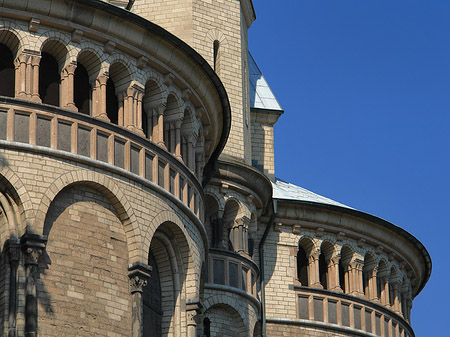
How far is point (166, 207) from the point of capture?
35875 millimetres

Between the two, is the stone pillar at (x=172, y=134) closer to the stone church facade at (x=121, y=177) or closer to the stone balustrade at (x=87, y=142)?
the stone church facade at (x=121, y=177)

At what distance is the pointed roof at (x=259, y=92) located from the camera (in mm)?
53625

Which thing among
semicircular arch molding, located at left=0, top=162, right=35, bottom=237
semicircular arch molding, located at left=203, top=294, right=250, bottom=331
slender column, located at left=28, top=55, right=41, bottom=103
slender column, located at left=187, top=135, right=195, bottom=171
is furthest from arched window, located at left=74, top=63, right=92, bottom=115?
semicircular arch molding, located at left=203, top=294, right=250, bottom=331

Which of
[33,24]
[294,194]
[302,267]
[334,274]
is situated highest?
[294,194]

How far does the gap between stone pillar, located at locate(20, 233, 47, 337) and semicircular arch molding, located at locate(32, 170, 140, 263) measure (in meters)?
0.30

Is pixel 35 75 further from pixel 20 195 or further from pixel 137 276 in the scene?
pixel 137 276

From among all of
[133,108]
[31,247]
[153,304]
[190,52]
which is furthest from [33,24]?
[153,304]

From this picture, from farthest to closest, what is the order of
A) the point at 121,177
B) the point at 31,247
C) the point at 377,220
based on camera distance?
the point at 377,220 < the point at 121,177 < the point at 31,247

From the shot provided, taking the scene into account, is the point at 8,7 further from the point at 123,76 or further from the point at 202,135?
the point at 202,135

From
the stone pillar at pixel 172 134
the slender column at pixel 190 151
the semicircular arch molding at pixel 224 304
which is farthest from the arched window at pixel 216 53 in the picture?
the stone pillar at pixel 172 134

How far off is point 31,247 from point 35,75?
436 cm

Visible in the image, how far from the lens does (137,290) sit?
34125mm

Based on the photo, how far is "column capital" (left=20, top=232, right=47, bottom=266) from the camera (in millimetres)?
32281

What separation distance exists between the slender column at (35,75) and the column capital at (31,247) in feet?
11.2
